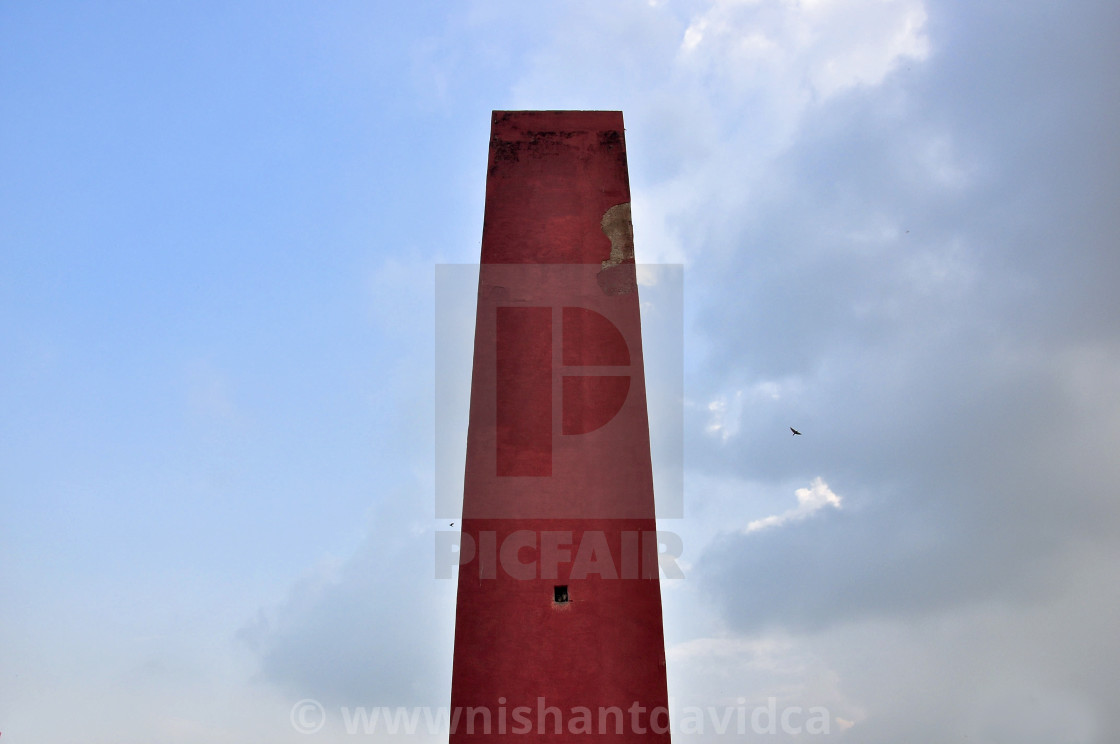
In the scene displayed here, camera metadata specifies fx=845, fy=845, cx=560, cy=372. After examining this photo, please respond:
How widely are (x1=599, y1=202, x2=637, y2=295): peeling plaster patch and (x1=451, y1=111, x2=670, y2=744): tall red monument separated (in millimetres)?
17

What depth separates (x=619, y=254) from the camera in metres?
8.52

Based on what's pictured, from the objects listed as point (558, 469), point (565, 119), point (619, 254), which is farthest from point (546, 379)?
point (565, 119)

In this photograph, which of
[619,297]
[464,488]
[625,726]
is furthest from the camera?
[619,297]

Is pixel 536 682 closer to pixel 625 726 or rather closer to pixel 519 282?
pixel 625 726

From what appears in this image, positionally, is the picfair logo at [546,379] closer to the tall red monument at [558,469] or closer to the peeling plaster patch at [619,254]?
the tall red monument at [558,469]

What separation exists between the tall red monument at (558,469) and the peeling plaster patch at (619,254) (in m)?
0.02

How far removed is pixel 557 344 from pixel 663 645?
2.93 meters

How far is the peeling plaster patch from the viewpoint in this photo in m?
8.39

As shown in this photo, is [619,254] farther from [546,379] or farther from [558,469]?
[558,469]

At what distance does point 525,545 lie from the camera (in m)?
7.53

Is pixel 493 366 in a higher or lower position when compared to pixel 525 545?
higher

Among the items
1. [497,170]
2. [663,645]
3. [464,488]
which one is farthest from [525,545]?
[497,170]

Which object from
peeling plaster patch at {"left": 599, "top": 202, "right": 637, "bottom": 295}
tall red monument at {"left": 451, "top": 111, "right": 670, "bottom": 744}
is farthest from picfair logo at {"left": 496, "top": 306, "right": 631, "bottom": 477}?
peeling plaster patch at {"left": 599, "top": 202, "right": 637, "bottom": 295}

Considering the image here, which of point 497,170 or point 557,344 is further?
point 497,170
